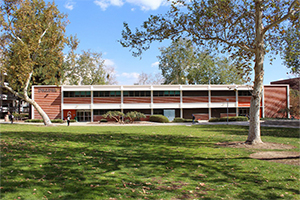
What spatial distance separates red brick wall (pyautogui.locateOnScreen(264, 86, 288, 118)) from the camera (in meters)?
51.9

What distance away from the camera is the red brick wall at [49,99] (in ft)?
156

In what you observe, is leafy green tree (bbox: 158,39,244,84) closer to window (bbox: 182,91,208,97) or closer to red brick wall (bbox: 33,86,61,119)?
window (bbox: 182,91,208,97)

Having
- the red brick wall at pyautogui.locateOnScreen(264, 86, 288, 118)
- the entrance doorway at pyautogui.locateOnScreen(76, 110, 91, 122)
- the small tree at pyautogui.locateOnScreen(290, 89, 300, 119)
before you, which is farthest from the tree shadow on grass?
the red brick wall at pyautogui.locateOnScreen(264, 86, 288, 118)

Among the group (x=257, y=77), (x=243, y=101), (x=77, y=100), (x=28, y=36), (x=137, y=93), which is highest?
(x=28, y=36)

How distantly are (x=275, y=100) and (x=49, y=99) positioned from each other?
46.5 m

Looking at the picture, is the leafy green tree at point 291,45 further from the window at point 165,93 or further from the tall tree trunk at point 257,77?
the window at point 165,93

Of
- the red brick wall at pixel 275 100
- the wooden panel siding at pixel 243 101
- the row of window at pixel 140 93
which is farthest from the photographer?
the red brick wall at pixel 275 100

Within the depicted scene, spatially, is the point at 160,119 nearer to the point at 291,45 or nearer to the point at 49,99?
the point at 49,99

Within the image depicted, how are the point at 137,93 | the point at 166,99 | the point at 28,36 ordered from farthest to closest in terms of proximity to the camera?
the point at 166,99 < the point at 137,93 < the point at 28,36

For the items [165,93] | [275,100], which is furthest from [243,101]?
[165,93]

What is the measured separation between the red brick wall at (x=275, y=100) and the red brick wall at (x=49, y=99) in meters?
42.6

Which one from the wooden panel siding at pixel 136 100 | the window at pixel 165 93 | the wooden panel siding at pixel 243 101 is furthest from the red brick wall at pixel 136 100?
the wooden panel siding at pixel 243 101

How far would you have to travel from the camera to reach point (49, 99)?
47750 mm

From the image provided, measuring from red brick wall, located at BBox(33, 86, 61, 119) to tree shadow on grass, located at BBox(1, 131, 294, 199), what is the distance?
40.0 metres
